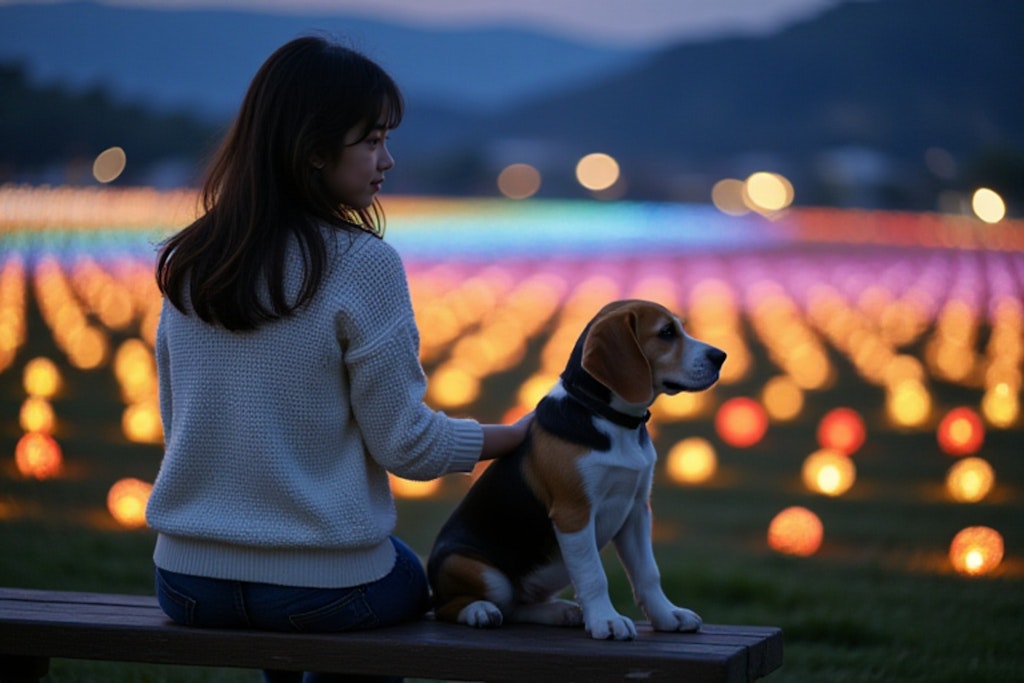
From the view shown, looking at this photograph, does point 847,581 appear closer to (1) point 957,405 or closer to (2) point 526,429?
(2) point 526,429

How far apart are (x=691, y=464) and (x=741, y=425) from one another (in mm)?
1948

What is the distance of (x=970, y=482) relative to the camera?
1095cm

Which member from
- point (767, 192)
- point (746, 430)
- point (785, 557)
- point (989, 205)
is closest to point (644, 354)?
point (785, 557)

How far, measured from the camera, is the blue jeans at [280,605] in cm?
374

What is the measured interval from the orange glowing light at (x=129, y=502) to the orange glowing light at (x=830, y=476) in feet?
16.2

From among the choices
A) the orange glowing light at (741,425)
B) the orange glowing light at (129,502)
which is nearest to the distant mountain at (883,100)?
the orange glowing light at (741,425)

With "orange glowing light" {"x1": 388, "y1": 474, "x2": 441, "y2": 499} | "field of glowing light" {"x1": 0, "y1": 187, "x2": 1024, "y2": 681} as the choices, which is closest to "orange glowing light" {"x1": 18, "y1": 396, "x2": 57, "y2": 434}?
"field of glowing light" {"x1": 0, "y1": 187, "x2": 1024, "y2": 681}

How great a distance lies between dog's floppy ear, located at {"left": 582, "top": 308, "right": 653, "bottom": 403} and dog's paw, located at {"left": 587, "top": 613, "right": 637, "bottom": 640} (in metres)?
0.54

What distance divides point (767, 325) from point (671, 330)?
20313 millimetres

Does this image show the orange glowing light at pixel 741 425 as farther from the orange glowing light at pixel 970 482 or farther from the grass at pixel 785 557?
→ the orange glowing light at pixel 970 482

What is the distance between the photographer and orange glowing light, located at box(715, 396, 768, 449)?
537 inches

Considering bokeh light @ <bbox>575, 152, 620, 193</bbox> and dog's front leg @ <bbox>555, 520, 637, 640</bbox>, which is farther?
bokeh light @ <bbox>575, 152, 620, 193</bbox>

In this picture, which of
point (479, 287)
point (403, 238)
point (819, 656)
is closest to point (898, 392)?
point (819, 656)

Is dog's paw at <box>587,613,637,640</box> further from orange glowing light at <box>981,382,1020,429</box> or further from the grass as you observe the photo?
orange glowing light at <box>981,382,1020,429</box>
